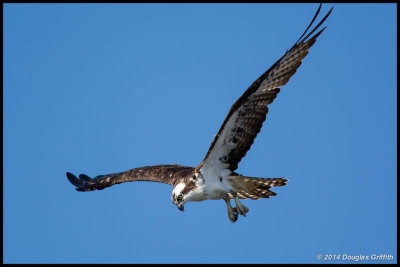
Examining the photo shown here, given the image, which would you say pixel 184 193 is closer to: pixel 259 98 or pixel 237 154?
pixel 237 154

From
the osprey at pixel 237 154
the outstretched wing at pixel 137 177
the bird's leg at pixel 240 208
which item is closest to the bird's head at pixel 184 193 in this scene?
the osprey at pixel 237 154

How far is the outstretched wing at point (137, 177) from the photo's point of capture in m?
10.6

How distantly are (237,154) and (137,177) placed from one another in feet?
8.02

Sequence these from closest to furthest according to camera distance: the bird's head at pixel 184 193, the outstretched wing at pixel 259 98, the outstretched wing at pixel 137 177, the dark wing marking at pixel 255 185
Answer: the outstretched wing at pixel 259 98 < the bird's head at pixel 184 193 < the dark wing marking at pixel 255 185 < the outstretched wing at pixel 137 177

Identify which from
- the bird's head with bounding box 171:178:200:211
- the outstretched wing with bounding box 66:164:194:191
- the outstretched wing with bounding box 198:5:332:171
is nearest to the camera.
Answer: the outstretched wing with bounding box 198:5:332:171

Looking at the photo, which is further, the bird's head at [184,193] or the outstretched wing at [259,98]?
the bird's head at [184,193]

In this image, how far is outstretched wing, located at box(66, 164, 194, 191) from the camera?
34.9ft

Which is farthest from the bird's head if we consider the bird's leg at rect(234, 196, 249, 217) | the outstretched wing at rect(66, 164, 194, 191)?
the bird's leg at rect(234, 196, 249, 217)

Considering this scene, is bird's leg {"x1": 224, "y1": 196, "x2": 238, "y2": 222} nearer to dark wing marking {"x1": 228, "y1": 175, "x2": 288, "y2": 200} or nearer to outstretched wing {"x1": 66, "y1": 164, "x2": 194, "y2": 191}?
dark wing marking {"x1": 228, "y1": 175, "x2": 288, "y2": 200}

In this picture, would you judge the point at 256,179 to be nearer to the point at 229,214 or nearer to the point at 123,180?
the point at 229,214

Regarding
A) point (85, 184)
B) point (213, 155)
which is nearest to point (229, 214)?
point (213, 155)

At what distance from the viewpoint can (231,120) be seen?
8.96m

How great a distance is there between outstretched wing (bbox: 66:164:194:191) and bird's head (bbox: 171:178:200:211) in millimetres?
581

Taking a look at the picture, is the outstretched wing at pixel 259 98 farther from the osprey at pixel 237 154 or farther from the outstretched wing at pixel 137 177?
the outstretched wing at pixel 137 177
